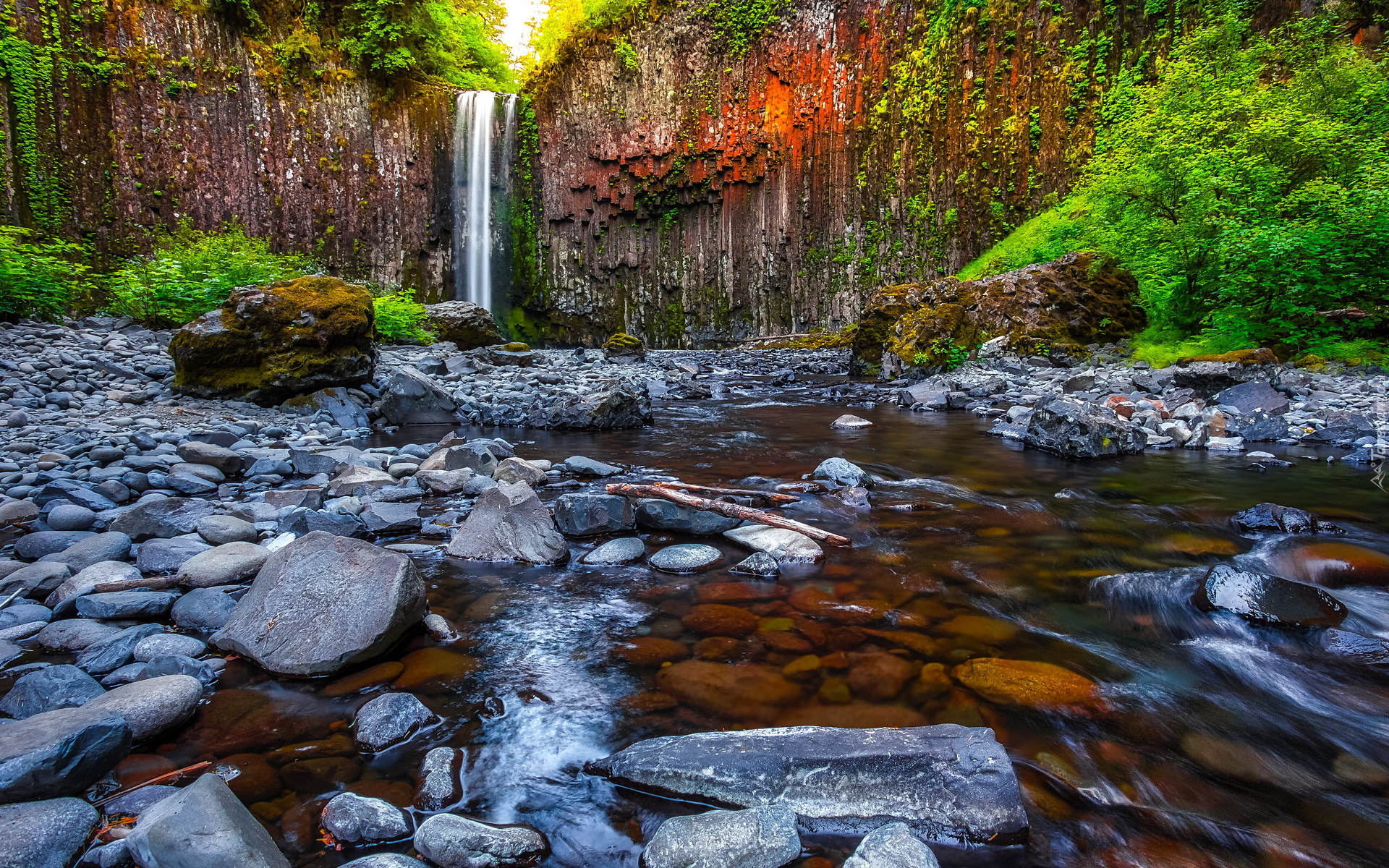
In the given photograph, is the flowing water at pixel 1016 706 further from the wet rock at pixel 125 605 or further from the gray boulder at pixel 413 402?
the gray boulder at pixel 413 402

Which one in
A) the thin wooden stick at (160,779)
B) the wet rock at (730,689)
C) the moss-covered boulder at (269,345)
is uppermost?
the moss-covered boulder at (269,345)

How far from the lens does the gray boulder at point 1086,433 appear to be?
5137 millimetres

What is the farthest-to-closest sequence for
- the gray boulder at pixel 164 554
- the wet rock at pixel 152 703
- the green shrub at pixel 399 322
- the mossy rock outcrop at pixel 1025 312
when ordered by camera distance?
1. the green shrub at pixel 399 322
2. the mossy rock outcrop at pixel 1025 312
3. the gray boulder at pixel 164 554
4. the wet rock at pixel 152 703

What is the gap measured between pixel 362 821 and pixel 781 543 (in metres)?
2.04

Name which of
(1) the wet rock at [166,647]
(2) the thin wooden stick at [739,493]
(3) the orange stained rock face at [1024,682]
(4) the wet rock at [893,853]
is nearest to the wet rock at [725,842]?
(4) the wet rock at [893,853]

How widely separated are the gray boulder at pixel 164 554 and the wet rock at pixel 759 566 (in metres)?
2.38

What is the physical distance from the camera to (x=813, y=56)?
22078mm

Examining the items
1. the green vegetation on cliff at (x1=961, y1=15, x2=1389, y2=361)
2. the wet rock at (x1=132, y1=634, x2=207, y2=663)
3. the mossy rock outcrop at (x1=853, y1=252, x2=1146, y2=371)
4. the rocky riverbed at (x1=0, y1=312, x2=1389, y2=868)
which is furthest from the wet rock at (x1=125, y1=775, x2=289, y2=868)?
the mossy rock outcrop at (x1=853, y1=252, x2=1146, y2=371)

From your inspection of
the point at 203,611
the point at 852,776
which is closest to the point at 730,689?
the point at 852,776

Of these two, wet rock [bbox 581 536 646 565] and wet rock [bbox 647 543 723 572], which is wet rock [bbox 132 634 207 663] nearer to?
wet rock [bbox 581 536 646 565]

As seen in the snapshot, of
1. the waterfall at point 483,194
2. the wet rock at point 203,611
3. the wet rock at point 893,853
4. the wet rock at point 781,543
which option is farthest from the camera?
the waterfall at point 483,194

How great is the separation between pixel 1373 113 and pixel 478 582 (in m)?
13.3

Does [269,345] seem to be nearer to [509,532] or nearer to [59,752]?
[509,532]

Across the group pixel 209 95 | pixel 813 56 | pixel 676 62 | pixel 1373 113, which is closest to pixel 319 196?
pixel 209 95
